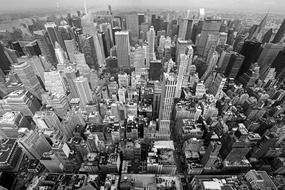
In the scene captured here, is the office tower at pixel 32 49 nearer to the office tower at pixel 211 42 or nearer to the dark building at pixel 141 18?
the dark building at pixel 141 18

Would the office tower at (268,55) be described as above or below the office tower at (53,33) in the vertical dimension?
below

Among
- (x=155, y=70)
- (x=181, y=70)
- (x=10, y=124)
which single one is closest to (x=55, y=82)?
(x=10, y=124)

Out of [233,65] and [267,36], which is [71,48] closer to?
[233,65]

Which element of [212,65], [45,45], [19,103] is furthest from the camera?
[45,45]

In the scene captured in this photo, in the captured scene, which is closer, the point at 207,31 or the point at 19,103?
the point at 19,103

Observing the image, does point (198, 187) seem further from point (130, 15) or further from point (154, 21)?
point (154, 21)

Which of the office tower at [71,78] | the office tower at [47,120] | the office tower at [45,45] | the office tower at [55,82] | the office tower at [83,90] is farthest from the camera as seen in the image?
the office tower at [45,45]

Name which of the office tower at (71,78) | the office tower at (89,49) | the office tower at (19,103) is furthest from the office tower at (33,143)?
the office tower at (89,49)
